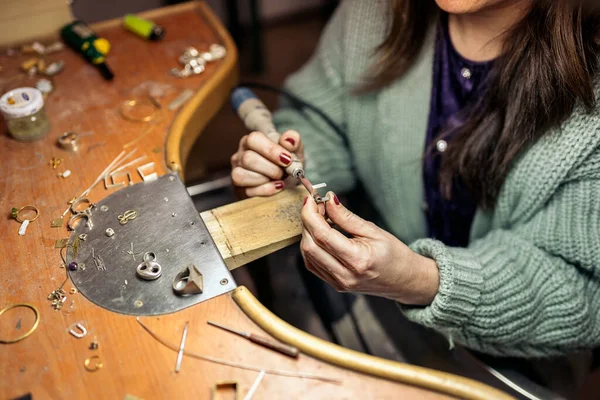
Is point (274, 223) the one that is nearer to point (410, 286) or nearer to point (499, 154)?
point (410, 286)

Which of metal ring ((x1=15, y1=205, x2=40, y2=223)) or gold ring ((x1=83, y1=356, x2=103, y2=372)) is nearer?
gold ring ((x1=83, y1=356, x2=103, y2=372))

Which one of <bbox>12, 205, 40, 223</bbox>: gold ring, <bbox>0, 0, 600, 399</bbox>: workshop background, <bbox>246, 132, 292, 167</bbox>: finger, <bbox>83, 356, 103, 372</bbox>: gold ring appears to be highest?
<bbox>246, 132, 292, 167</bbox>: finger

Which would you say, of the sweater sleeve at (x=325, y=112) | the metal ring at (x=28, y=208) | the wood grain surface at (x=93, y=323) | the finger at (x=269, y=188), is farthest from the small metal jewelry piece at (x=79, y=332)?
the sweater sleeve at (x=325, y=112)

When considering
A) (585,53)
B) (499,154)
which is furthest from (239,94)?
(585,53)

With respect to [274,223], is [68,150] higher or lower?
lower

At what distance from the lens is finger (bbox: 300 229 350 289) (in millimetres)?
755

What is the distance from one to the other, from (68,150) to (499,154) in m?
0.75

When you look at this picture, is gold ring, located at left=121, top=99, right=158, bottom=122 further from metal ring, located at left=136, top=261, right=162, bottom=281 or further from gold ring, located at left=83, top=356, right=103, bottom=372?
gold ring, located at left=83, top=356, right=103, bottom=372

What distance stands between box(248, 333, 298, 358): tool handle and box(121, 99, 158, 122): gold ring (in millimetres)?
512

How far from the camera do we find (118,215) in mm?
816

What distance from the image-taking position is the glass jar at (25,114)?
90 cm

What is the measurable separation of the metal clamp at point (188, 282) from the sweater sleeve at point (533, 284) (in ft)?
1.14

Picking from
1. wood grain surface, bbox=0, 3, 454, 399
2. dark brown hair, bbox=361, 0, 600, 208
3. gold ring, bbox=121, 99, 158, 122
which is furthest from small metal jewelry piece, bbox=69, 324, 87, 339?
dark brown hair, bbox=361, 0, 600, 208

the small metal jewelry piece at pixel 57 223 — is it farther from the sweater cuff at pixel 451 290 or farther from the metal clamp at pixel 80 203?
the sweater cuff at pixel 451 290
